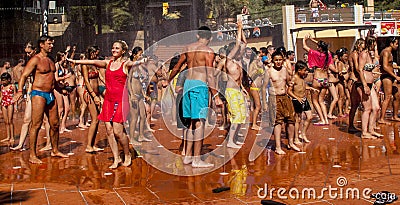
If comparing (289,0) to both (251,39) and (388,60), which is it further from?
(388,60)

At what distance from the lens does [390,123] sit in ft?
33.6

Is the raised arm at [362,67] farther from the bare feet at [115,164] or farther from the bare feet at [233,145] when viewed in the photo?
the bare feet at [115,164]

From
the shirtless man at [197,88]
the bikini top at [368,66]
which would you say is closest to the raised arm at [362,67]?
the bikini top at [368,66]

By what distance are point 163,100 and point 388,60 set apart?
4.98 meters

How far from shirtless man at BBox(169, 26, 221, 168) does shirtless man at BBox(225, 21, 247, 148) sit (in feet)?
4.17

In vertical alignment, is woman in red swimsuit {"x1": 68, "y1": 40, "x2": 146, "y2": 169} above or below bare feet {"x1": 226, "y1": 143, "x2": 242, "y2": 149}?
above

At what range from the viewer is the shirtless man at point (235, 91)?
324 inches

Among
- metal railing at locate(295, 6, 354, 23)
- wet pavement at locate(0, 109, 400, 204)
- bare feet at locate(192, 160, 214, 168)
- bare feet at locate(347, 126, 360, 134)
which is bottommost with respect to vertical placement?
wet pavement at locate(0, 109, 400, 204)

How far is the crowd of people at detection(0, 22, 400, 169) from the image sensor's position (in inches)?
267

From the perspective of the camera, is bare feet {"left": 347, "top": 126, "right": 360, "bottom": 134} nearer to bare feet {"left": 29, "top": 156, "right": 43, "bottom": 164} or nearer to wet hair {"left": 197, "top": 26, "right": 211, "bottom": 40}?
wet hair {"left": 197, "top": 26, "right": 211, "bottom": 40}

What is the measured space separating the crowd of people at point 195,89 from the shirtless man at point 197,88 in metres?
0.01

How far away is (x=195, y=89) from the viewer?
21.9ft

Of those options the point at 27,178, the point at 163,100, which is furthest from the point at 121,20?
the point at 27,178

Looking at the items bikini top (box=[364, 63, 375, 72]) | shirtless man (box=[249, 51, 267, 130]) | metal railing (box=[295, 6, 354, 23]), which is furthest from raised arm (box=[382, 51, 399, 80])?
metal railing (box=[295, 6, 354, 23])
